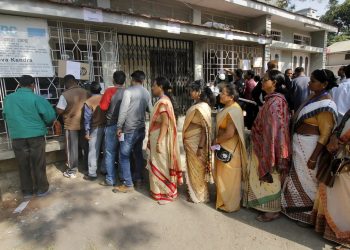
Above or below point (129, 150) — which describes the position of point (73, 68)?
above

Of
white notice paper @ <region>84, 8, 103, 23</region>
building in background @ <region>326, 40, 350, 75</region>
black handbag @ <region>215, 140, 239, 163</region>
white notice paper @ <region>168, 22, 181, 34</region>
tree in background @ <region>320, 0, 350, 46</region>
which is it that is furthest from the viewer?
tree in background @ <region>320, 0, 350, 46</region>

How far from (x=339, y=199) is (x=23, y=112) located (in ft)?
12.4

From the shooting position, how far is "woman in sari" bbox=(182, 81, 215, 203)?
324 cm

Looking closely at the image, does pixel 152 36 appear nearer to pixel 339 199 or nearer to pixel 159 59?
pixel 159 59

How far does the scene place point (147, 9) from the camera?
22.6 feet

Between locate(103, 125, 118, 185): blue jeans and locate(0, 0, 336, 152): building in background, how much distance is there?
4.75ft

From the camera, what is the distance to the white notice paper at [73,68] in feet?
14.6

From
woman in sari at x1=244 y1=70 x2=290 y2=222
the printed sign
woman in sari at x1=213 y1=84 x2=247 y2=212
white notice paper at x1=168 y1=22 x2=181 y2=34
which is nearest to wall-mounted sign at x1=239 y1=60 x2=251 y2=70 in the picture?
white notice paper at x1=168 y1=22 x2=181 y2=34

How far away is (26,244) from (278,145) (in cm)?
282

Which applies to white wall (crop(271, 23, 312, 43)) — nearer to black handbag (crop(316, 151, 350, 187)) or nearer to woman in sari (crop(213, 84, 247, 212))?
woman in sari (crop(213, 84, 247, 212))

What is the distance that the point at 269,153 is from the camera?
2818 millimetres

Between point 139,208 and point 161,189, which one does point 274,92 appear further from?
point 139,208

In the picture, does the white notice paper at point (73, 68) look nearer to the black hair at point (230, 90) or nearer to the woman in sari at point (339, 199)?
the black hair at point (230, 90)

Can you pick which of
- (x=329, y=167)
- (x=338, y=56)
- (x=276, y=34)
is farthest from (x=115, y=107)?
(x=338, y=56)
